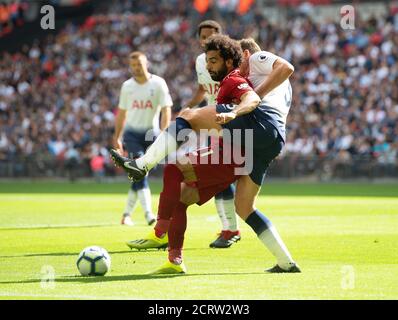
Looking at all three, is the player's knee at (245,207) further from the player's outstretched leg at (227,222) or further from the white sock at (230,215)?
the white sock at (230,215)

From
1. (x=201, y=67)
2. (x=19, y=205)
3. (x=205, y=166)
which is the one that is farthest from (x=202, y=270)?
(x=19, y=205)

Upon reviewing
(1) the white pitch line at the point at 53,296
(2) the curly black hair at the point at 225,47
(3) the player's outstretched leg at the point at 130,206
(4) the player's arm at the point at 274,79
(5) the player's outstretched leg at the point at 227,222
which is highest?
(2) the curly black hair at the point at 225,47

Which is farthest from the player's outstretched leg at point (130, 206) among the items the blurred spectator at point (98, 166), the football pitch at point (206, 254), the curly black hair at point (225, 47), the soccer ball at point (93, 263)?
the blurred spectator at point (98, 166)

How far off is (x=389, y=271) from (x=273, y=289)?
71.0 inches

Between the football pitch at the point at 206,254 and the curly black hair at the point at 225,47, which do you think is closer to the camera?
the football pitch at the point at 206,254

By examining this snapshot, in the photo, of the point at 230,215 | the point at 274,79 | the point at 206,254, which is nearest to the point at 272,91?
the point at 274,79

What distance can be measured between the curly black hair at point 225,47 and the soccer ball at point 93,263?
90.0 inches

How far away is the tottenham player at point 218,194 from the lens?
12.4 m

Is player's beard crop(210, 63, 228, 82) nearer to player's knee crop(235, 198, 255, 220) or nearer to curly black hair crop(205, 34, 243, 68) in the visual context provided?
curly black hair crop(205, 34, 243, 68)

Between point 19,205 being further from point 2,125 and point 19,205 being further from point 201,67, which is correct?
point 2,125

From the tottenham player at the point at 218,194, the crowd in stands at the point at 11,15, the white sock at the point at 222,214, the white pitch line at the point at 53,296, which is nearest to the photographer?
the white pitch line at the point at 53,296

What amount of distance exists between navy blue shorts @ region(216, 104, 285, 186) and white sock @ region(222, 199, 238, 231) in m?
3.12

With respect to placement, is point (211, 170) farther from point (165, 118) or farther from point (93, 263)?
point (165, 118)

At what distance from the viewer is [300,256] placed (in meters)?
11.0
